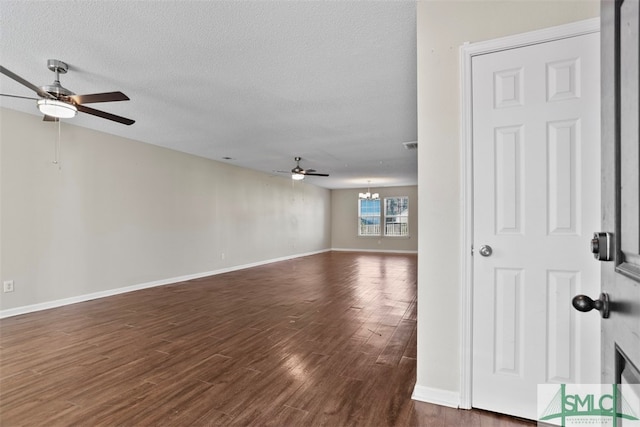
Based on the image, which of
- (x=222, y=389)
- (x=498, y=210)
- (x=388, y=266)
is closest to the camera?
(x=498, y=210)

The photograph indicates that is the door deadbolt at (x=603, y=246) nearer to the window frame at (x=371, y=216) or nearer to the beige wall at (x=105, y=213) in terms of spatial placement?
the beige wall at (x=105, y=213)

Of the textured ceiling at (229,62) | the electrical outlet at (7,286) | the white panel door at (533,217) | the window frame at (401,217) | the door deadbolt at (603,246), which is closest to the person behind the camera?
the door deadbolt at (603,246)

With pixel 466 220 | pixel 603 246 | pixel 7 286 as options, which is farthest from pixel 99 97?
pixel 603 246

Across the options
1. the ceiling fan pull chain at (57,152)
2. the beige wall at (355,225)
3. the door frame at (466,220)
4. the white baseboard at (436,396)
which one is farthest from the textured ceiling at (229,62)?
the beige wall at (355,225)

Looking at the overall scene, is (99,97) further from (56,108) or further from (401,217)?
(401,217)

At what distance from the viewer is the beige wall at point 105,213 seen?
3.98 meters

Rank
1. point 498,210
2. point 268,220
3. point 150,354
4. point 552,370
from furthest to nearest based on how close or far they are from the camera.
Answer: point 268,220 → point 150,354 → point 498,210 → point 552,370

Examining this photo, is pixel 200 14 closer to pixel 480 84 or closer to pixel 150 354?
pixel 480 84

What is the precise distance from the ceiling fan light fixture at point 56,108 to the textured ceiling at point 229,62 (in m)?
0.39

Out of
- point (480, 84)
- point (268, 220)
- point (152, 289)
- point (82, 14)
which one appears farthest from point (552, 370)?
point (268, 220)

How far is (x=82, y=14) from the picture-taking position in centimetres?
212

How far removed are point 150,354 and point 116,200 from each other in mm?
3378

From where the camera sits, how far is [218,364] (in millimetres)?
2492

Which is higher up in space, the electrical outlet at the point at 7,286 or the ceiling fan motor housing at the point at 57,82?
→ the ceiling fan motor housing at the point at 57,82
